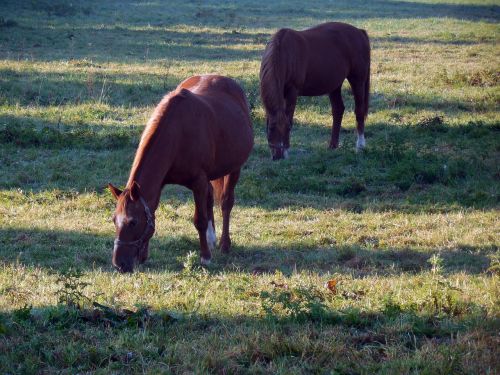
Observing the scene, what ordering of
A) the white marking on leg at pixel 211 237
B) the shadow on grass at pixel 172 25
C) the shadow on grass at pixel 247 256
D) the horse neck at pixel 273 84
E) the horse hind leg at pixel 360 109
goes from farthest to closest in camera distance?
the shadow on grass at pixel 172 25 < the horse hind leg at pixel 360 109 < the horse neck at pixel 273 84 < the white marking on leg at pixel 211 237 < the shadow on grass at pixel 247 256

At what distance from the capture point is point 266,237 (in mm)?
8352

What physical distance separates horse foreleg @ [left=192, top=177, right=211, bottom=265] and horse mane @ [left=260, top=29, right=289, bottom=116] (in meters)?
4.94

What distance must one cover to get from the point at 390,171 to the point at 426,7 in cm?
4233

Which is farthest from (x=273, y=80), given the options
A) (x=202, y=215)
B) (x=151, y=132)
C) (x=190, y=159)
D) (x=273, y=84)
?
(x=151, y=132)

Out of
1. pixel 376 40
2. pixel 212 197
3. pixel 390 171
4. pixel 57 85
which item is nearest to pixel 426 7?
pixel 376 40

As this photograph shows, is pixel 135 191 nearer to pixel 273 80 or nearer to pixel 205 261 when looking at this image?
pixel 205 261

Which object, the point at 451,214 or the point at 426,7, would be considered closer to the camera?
the point at 451,214

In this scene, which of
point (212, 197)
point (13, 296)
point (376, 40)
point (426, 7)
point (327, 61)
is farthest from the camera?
point (426, 7)

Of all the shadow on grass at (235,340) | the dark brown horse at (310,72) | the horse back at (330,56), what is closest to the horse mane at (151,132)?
the shadow on grass at (235,340)

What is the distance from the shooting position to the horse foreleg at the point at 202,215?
729 cm

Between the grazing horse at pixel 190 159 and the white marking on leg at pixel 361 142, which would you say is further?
the white marking on leg at pixel 361 142

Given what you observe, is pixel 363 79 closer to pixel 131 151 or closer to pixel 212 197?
pixel 131 151

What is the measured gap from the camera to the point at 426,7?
50188 mm

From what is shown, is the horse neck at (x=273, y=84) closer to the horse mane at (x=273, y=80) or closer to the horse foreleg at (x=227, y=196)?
the horse mane at (x=273, y=80)
